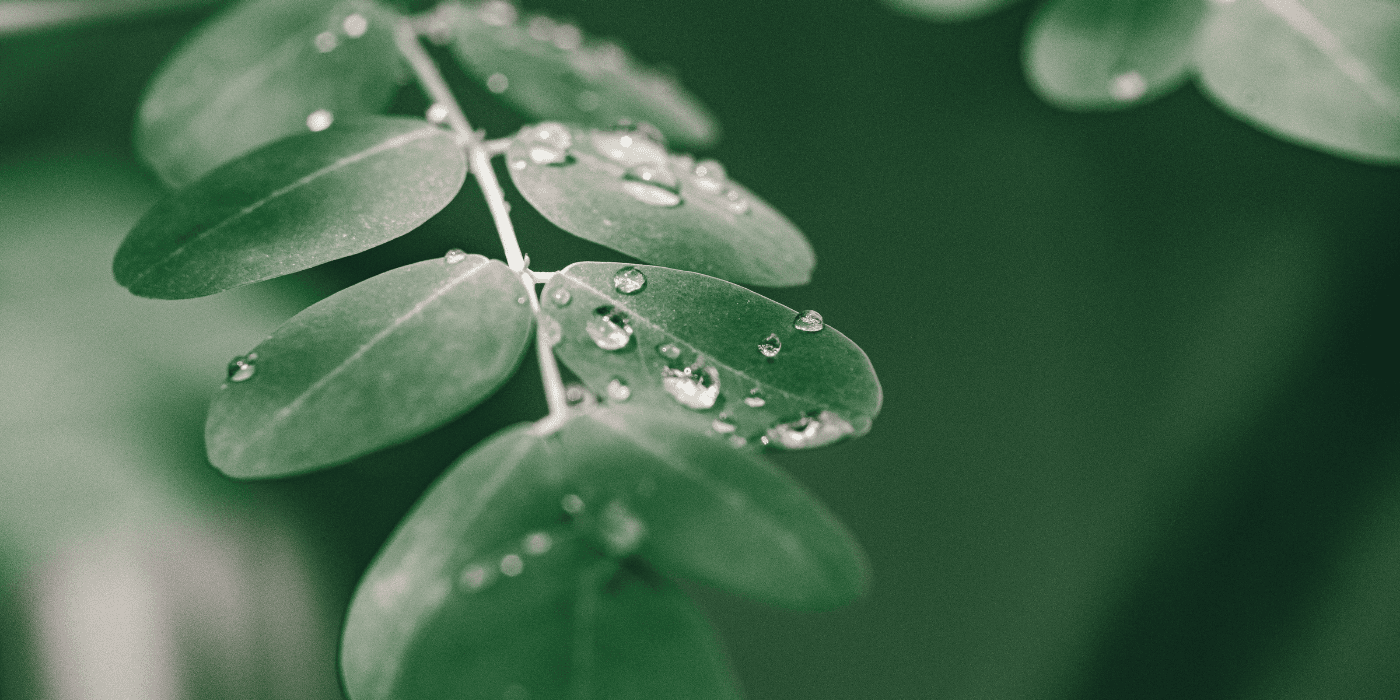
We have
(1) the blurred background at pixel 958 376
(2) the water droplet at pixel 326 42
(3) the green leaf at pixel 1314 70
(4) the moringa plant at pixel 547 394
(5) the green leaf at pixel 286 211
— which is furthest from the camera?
(1) the blurred background at pixel 958 376

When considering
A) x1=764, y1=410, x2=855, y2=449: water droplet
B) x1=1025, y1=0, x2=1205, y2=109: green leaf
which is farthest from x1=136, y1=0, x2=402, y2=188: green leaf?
x1=1025, y1=0, x2=1205, y2=109: green leaf

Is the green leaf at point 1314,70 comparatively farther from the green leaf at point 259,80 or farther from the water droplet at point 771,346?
the green leaf at point 259,80

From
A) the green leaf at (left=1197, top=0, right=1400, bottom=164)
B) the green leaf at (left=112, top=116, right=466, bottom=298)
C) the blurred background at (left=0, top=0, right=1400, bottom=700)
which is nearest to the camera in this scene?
the green leaf at (left=112, top=116, right=466, bottom=298)

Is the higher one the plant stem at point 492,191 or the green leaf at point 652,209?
the green leaf at point 652,209

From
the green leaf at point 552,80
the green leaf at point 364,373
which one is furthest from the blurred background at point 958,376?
the green leaf at point 364,373

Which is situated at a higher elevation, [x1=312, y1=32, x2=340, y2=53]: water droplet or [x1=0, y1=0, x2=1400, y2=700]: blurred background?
[x1=312, y1=32, x2=340, y2=53]: water droplet

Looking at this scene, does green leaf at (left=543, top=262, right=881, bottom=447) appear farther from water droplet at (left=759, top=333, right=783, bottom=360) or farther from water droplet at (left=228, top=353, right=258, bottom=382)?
water droplet at (left=228, top=353, right=258, bottom=382)

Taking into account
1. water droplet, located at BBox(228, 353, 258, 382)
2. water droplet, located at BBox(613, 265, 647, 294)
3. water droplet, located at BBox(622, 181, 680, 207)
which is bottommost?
water droplet, located at BBox(228, 353, 258, 382)

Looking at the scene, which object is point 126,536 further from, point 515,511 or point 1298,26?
point 1298,26
